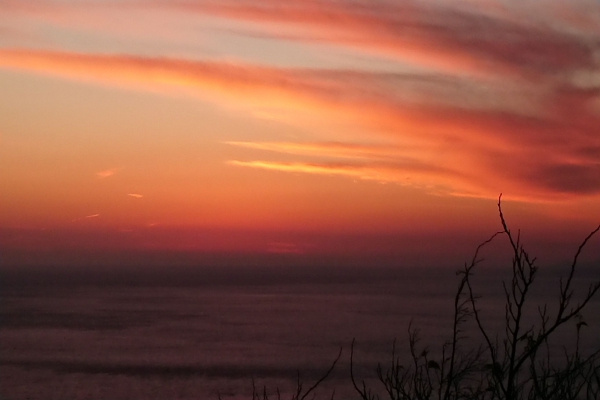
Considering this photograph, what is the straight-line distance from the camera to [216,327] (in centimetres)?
7225

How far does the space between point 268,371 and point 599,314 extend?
105ft

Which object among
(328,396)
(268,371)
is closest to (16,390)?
(268,371)

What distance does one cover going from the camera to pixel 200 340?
207ft

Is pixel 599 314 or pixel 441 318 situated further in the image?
pixel 441 318

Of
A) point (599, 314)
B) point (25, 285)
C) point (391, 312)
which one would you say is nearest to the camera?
point (599, 314)

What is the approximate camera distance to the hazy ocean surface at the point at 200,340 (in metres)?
42.5

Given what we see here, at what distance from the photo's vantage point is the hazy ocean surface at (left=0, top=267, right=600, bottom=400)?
42.5 meters

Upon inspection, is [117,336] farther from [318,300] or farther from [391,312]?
[318,300]

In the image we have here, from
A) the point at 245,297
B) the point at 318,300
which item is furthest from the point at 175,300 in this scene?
the point at 318,300

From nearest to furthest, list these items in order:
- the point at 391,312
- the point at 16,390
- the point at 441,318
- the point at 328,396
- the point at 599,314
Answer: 1. the point at 328,396
2. the point at 16,390
3. the point at 599,314
4. the point at 441,318
5. the point at 391,312

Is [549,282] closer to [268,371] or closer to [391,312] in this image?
[391,312]

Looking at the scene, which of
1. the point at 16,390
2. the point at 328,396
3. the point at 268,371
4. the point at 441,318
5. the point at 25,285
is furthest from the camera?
the point at 25,285

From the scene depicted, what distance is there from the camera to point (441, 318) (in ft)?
260

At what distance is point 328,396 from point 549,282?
129 metres
